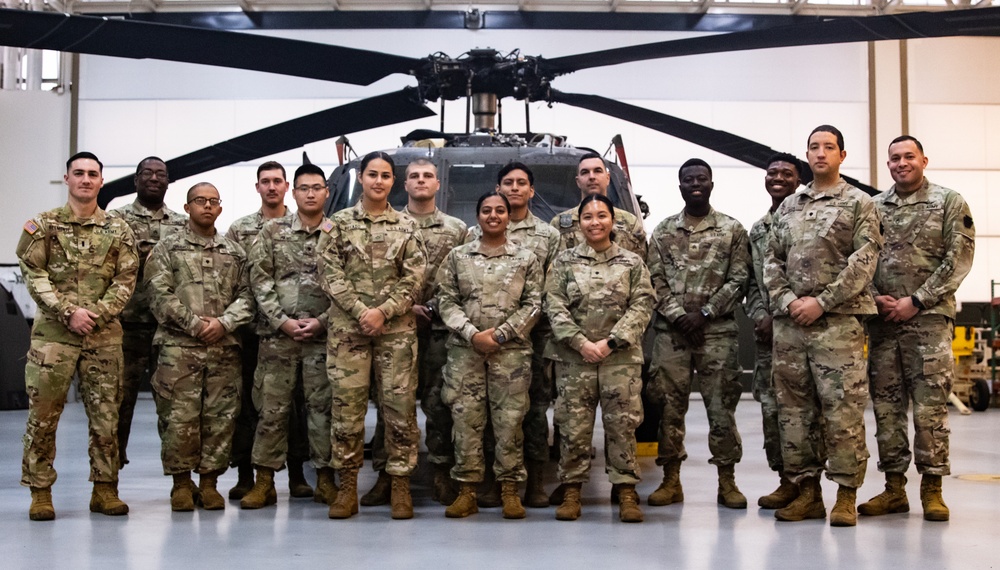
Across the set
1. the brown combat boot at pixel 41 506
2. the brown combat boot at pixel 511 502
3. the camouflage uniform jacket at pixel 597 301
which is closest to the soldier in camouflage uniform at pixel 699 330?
the camouflage uniform jacket at pixel 597 301

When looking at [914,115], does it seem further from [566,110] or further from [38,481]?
[38,481]

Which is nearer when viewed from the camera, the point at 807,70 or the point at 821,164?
the point at 821,164

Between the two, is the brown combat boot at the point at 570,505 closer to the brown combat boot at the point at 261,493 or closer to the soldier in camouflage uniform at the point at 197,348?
the brown combat boot at the point at 261,493

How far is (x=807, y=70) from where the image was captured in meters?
15.9

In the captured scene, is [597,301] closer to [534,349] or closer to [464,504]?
[534,349]

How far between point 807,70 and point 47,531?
45.6 feet

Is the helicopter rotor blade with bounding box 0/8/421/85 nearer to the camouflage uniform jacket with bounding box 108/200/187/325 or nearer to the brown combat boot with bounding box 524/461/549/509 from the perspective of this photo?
the camouflage uniform jacket with bounding box 108/200/187/325

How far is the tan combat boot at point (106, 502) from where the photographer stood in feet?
16.0

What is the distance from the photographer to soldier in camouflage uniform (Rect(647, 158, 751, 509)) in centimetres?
522

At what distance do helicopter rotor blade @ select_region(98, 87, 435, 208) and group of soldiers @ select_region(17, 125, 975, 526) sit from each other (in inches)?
45.7

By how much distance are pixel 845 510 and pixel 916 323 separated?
931mm

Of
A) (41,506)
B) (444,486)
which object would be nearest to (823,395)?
(444,486)

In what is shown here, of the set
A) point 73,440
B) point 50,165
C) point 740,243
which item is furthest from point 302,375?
point 50,165

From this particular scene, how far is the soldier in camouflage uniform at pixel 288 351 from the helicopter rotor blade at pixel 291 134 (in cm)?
134
